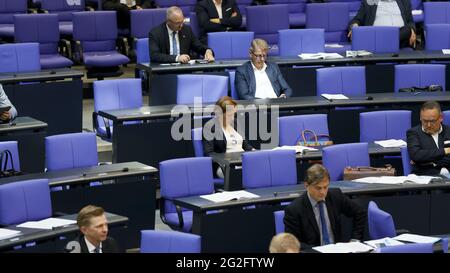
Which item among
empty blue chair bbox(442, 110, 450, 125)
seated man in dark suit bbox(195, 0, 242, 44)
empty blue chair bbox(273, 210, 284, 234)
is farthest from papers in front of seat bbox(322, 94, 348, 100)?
empty blue chair bbox(273, 210, 284, 234)

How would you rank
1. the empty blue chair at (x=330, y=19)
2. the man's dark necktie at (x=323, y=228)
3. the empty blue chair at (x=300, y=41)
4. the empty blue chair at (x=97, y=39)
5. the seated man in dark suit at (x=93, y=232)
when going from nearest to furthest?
the seated man in dark suit at (x=93, y=232) → the man's dark necktie at (x=323, y=228) → the empty blue chair at (x=300, y=41) → the empty blue chair at (x=97, y=39) → the empty blue chair at (x=330, y=19)

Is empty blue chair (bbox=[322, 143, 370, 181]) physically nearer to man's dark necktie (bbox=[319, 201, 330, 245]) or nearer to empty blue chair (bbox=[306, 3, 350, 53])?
man's dark necktie (bbox=[319, 201, 330, 245])

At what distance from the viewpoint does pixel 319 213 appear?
7.96m

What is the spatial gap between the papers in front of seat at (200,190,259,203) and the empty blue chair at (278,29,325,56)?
4124mm

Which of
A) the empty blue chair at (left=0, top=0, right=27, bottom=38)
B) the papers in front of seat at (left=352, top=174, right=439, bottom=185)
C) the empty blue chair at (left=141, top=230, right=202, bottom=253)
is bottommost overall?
the empty blue chair at (left=141, top=230, right=202, bottom=253)

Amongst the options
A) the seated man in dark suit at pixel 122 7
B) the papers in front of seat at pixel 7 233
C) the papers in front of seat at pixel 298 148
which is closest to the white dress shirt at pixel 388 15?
the seated man in dark suit at pixel 122 7

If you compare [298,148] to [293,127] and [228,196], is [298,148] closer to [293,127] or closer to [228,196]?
[293,127]

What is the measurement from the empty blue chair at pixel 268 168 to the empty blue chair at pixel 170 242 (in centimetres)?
188

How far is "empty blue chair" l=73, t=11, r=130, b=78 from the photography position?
13.2 metres

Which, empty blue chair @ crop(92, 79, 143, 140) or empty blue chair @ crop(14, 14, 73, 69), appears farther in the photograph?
empty blue chair @ crop(14, 14, 73, 69)

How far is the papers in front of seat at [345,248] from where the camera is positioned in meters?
7.41

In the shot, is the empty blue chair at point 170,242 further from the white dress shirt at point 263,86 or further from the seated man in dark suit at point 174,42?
the seated man in dark suit at point 174,42

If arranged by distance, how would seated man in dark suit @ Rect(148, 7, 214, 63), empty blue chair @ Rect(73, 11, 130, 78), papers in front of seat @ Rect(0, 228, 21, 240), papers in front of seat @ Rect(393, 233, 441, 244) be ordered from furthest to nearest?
empty blue chair @ Rect(73, 11, 130, 78) < seated man in dark suit @ Rect(148, 7, 214, 63) < papers in front of seat @ Rect(0, 228, 21, 240) < papers in front of seat @ Rect(393, 233, 441, 244)
